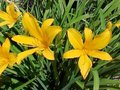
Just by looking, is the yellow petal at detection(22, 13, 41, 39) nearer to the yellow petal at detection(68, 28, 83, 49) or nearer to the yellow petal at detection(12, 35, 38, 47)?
the yellow petal at detection(12, 35, 38, 47)

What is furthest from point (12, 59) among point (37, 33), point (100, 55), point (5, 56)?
point (100, 55)

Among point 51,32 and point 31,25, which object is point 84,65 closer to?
point 51,32

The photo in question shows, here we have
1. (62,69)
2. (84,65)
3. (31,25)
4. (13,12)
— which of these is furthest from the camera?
(62,69)

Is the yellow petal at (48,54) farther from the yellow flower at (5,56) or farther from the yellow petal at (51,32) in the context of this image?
the yellow flower at (5,56)

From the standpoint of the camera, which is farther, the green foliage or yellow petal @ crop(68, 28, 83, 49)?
the green foliage

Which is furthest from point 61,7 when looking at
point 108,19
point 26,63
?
point 26,63

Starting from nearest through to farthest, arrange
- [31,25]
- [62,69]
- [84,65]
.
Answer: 1. [84,65]
2. [31,25]
3. [62,69]

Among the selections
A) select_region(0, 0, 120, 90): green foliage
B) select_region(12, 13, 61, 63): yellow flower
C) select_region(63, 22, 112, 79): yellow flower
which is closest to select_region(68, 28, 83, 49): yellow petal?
select_region(63, 22, 112, 79): yellow flower
